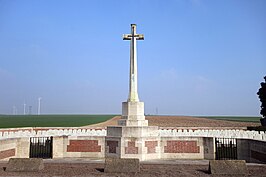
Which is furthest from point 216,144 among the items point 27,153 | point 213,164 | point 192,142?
point 27,153

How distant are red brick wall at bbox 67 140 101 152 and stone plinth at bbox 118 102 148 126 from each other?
1448mm

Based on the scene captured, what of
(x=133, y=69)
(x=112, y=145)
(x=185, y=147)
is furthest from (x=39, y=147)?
(x=185, y=147)

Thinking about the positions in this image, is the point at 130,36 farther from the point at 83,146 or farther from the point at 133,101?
the point at 83,146

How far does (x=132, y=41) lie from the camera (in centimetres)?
1172

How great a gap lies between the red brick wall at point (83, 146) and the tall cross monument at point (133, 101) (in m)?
1.45

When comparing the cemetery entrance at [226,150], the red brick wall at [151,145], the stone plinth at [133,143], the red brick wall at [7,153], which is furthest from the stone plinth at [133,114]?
the red brick wall at [7,153]

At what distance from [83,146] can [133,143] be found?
248cm

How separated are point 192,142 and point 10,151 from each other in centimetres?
755

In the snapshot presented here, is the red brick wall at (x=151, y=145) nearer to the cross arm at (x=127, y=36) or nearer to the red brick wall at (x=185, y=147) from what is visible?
the red brick wall at (x=185, y=147)

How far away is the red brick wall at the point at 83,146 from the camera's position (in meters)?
11.1

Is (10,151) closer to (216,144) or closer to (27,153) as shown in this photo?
(27,153)

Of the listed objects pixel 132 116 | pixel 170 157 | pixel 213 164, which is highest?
pixel 132 116

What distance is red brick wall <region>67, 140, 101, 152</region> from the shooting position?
1112 centimetres

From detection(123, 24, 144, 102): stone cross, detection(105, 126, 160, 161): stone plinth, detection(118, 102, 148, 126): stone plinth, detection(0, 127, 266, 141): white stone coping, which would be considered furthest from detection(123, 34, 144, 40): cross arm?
detection(0, 127, 266, 141): white stone coping
